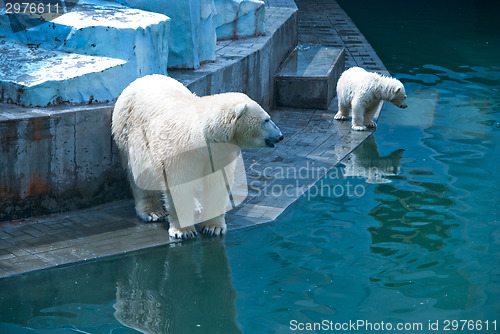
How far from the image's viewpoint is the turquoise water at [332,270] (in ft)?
14.6

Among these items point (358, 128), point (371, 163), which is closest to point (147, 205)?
point (371, 163)

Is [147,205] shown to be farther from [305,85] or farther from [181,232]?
[305,85]

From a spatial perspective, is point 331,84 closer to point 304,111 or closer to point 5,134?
point 304,111

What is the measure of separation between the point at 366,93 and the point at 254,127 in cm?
392

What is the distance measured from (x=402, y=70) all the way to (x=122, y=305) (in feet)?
30.0

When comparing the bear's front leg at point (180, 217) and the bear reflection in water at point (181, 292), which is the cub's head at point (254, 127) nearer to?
the bear's front leg at point (180, 217)

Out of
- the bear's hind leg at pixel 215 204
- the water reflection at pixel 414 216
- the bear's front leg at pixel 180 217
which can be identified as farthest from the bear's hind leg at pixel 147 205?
the water reflection at pixel 414 216

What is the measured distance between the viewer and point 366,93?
28.2ft

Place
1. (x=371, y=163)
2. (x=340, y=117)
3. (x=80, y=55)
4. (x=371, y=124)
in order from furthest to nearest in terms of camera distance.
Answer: (x=340, y=117), (x=371, y=124), (x=371, y=163), (x=80, y=55)

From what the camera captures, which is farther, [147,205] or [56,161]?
[147,205]

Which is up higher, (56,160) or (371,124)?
(56,160)

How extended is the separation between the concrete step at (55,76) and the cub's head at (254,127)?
5.42ft

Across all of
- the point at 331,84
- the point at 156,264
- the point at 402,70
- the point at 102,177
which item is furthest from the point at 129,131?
the point at 402,70

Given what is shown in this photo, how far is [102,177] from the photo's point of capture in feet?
20.1
